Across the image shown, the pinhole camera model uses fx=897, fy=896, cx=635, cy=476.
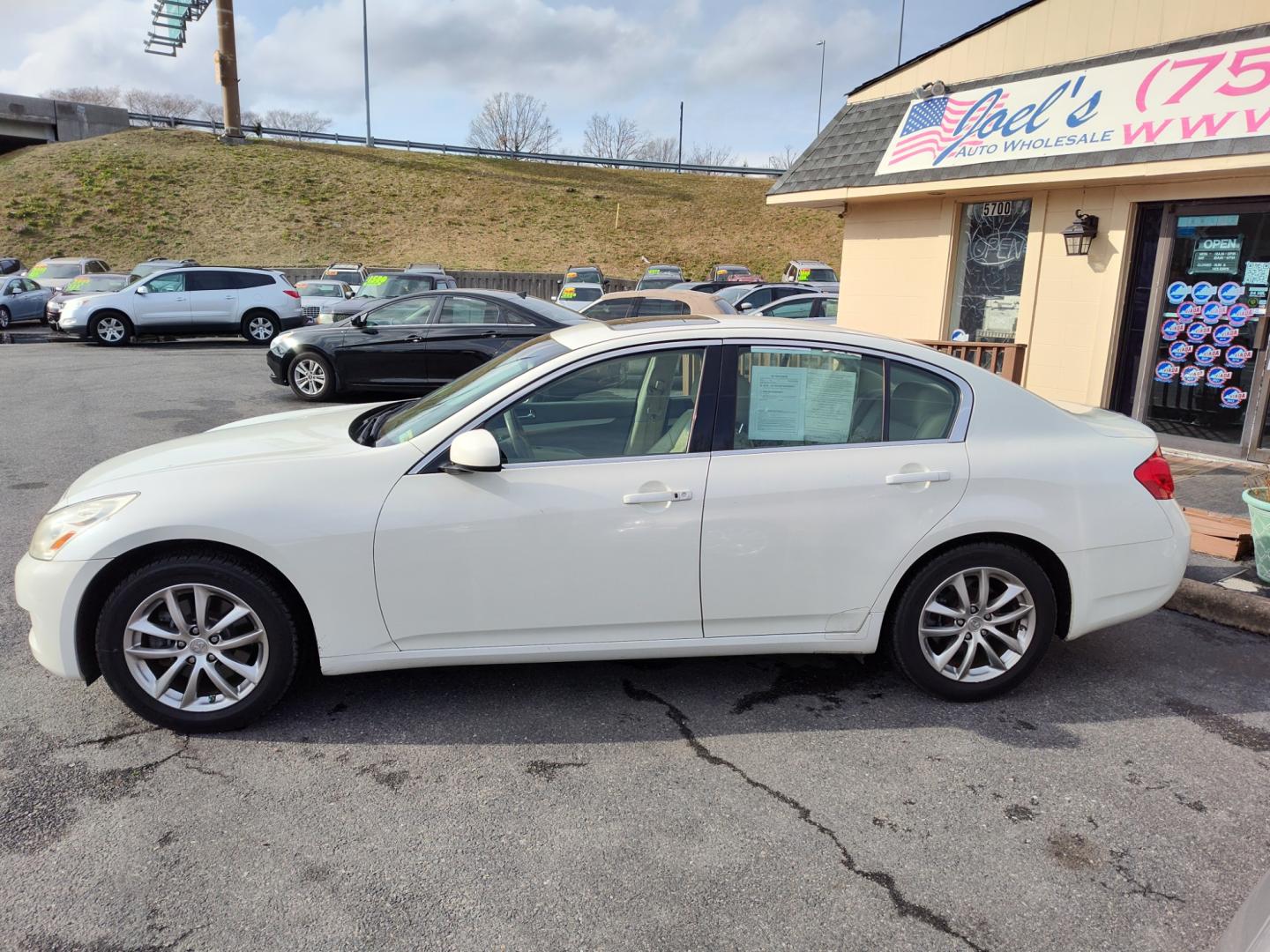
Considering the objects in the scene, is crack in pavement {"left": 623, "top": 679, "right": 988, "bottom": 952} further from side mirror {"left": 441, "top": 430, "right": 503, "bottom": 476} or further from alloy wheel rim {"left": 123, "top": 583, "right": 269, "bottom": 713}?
alloy wheel rim {"left": 123, "top": 583, "right": 269, "bottom": 713}

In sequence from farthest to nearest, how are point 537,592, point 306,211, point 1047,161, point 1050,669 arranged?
point 306,211
point 1047,161
point 1050,669
point 537,592

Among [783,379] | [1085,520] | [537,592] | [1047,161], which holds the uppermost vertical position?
[1047,161]

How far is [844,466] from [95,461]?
729 cm

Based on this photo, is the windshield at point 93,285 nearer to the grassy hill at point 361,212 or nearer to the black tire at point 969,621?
the grassy hill at point 361,212

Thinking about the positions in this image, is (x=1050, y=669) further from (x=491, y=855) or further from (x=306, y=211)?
(x=306, y=211)

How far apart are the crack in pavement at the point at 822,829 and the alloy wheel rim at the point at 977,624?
3.34 ft

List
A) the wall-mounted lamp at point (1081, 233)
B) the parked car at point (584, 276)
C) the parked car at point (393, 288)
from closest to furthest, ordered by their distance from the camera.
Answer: the wall-mounted lamp at point (1081, 233) < the parked car at point (393, 288) < the parked car at point (584, 276)

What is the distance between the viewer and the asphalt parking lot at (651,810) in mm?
2551

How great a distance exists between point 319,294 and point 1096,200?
2013 centimetres

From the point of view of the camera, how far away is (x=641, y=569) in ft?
11.5

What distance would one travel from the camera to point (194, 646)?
135 inches

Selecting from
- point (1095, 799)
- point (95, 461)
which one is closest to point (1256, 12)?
point (1095, 799)

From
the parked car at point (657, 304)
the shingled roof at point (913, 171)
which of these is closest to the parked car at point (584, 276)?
the parked car at point (657, 304)

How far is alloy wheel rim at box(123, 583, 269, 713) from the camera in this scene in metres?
3.39
